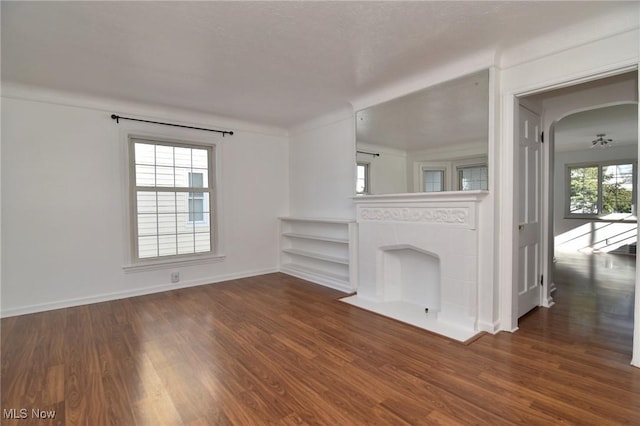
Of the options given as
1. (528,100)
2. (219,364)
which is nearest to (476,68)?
(528,100)

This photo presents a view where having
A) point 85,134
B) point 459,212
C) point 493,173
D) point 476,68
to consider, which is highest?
point 476,68

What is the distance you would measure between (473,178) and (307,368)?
2165mm

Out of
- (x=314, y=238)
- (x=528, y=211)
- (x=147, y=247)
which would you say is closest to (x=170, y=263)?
(x=147, y=247)

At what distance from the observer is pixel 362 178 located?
3.93 m

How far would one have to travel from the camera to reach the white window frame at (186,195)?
4031 millimetres

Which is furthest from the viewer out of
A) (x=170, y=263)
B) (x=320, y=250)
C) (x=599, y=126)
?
(x=599, y=126)

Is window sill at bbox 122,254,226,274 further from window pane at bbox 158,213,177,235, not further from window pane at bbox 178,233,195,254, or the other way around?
window pane at bbox 158,213,177,235

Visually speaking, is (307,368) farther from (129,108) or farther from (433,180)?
(129,108)

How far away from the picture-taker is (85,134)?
3729mm

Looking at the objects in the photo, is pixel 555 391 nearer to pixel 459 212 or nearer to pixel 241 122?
pixel 459 212

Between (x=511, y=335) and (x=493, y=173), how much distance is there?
1.43m

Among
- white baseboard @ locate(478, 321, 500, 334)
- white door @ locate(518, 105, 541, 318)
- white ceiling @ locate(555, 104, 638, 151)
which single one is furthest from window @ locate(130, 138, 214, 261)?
white ceiling @ locate(555, 104, 638, 151)

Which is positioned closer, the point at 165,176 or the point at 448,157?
the point at 448,157

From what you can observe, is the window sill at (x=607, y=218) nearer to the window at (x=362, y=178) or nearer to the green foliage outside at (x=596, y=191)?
the green foliage outside at (x=596, y=191)
